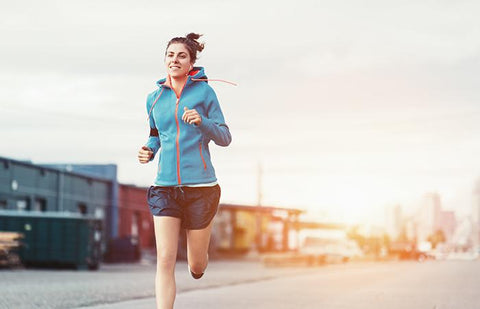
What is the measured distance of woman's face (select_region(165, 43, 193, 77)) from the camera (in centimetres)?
629

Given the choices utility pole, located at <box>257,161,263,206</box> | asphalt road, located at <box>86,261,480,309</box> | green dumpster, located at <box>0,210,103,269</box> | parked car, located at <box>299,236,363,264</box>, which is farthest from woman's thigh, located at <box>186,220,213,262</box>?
utility pole, located at <box>257,161,263,206</box>

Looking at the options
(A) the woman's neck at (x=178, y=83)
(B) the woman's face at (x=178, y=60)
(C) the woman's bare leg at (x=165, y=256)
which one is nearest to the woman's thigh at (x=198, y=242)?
(C) the woman's bare leg at (x=165, y=256)

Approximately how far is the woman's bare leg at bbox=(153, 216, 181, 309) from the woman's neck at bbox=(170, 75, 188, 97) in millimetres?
816

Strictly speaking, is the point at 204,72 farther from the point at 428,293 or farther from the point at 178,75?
the point at 428,293

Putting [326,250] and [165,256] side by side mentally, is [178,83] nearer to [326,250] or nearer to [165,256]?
[165,256]

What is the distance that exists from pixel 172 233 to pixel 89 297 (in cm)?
870

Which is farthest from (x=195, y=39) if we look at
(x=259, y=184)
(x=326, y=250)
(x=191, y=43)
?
(x=259, y=184)

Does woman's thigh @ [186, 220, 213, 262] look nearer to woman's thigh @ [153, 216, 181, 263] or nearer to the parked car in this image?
woman's thigh @ [153, 216, 181, 263]

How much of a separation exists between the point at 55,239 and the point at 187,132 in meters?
28.3

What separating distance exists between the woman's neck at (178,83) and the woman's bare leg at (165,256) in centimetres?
82

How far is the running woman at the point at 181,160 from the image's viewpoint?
20.2ft

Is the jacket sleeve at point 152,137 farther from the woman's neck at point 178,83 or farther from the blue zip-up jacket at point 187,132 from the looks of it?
the woman's neck at point 178,83

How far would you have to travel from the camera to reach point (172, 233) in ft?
20.2

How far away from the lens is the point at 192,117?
5934 millimetres
